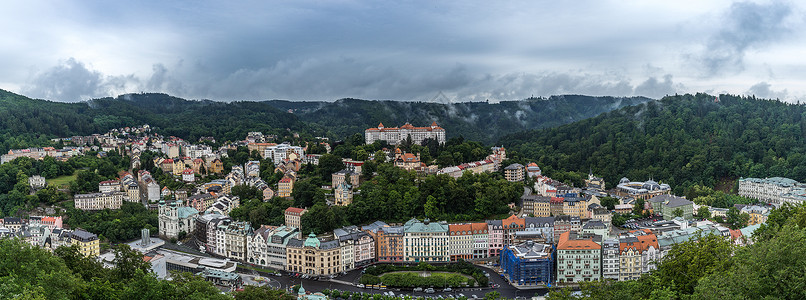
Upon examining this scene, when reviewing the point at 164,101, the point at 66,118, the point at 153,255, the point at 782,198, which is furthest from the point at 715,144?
the point at 164,101

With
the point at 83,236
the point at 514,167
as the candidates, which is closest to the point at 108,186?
the point at 83,236

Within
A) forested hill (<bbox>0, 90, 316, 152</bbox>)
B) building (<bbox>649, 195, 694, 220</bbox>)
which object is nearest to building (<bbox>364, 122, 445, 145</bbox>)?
forested hill (<bbox>0, 90, 316, 152</bbox>)

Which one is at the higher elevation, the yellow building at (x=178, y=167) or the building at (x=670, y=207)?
the yellow building at (x=178, y=167)

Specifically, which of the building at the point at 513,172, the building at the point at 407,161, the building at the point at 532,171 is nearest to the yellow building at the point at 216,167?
the building at the point at 407,161

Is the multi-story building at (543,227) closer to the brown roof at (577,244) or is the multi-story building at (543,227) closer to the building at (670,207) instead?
the brown roof at (577,244)

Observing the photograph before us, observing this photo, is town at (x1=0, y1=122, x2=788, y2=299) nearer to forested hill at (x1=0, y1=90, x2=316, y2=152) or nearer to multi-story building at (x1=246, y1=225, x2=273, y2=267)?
multi-story building at (x1=246, y1=225, x2=273, y2=267)

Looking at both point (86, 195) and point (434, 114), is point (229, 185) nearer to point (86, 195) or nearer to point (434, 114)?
point (86, 195)
